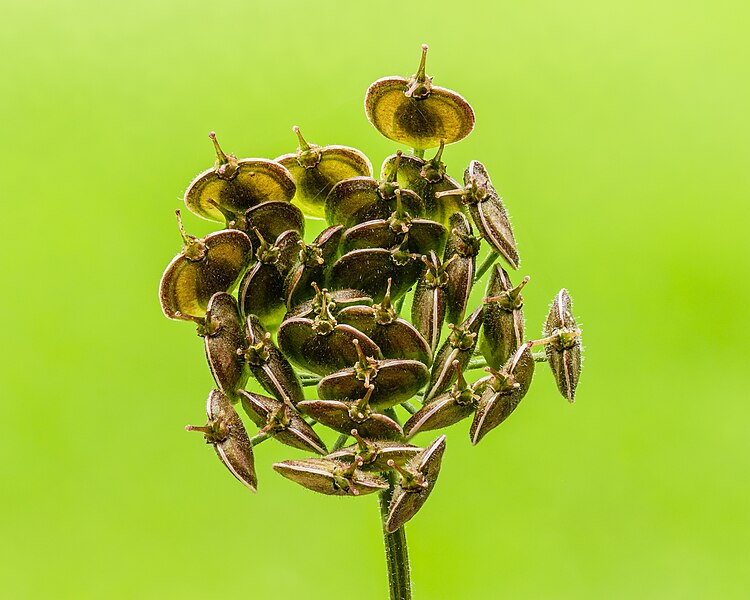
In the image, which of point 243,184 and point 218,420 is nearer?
point 218,420

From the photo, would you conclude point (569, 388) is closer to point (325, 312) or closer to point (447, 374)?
point (447, 374)

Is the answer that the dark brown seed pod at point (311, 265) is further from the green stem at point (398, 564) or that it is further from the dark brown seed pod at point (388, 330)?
the green stem at point (398, 564)

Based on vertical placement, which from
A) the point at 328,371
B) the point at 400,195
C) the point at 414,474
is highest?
→ the point at 400,195

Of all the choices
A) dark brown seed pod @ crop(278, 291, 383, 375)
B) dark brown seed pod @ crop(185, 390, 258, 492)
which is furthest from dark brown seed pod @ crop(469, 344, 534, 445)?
dark brown seed pod @ crop(185, 390, 258, 492)

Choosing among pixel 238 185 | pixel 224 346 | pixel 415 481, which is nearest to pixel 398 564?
pixel 415 481

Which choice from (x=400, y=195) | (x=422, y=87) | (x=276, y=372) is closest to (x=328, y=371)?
(x=276, y=372)

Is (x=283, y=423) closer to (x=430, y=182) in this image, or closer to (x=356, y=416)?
(x=356, y=416)

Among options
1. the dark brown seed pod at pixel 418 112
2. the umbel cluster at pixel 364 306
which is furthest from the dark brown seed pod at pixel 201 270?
the dark brown seed pod at pixel 418 112
